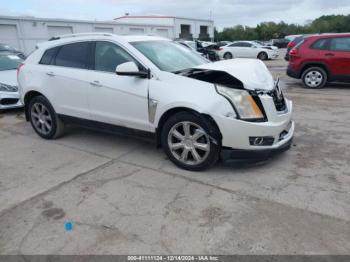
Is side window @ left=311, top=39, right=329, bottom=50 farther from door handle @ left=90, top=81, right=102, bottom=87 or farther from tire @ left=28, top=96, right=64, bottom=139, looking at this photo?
tire @ left=28, top=96, right=64, bottom=139

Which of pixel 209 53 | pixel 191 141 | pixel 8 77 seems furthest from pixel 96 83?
pixel 209 53

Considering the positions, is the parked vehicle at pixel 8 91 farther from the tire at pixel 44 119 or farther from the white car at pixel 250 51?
the white car at pixel 250 51

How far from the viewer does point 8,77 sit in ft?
25.1

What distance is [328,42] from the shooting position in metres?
9.35

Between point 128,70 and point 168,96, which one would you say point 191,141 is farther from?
point 128,70

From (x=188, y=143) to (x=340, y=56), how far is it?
291 inches

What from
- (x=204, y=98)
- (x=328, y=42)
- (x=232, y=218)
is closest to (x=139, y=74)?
(x=204, y=98)

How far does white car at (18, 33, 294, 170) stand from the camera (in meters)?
3.66

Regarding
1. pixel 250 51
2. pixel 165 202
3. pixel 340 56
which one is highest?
pixel 340 56

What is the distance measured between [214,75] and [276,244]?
84.5 inches

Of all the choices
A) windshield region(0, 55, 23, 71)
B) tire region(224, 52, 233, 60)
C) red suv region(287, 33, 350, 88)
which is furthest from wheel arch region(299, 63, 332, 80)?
tire region(224, 52, 233, 60)

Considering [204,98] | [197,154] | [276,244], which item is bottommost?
[276,244]

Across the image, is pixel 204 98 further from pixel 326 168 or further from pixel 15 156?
pixel 15 156

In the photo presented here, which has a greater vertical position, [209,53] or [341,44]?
[341,44]
